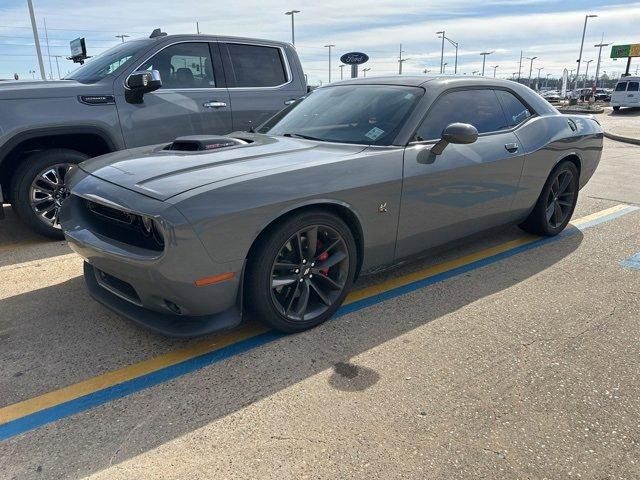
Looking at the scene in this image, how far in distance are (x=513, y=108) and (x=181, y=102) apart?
3.26 m

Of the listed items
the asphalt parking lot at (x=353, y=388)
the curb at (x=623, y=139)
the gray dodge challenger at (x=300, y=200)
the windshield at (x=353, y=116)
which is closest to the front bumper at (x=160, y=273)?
the gray dodge challenger at (x=300, y=200)

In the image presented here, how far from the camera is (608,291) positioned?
12.6 ft

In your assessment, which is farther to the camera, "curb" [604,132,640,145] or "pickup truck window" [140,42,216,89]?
"curb" [604,132,640,145]

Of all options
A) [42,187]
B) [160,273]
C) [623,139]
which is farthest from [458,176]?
[623,139]

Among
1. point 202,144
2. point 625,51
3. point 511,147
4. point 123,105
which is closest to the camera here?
point 202,144

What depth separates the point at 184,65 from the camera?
542 centimetres

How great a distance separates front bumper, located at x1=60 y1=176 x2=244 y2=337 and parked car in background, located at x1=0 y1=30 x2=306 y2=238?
5.58 feet

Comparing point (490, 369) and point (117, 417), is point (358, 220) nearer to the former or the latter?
point (490, 369)

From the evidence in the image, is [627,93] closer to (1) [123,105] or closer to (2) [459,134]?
(2) [459,134]

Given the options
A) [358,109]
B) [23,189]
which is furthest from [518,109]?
[23,189]

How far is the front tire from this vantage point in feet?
9.44

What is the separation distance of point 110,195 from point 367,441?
1878 millimetres

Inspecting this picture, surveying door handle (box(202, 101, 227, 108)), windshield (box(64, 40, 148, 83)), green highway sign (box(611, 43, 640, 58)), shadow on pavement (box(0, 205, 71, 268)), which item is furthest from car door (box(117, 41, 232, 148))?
green highway sign (box(611, 43, 640, 58))

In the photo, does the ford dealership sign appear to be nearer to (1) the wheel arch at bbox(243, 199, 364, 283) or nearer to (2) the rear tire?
(2) the rear tire
